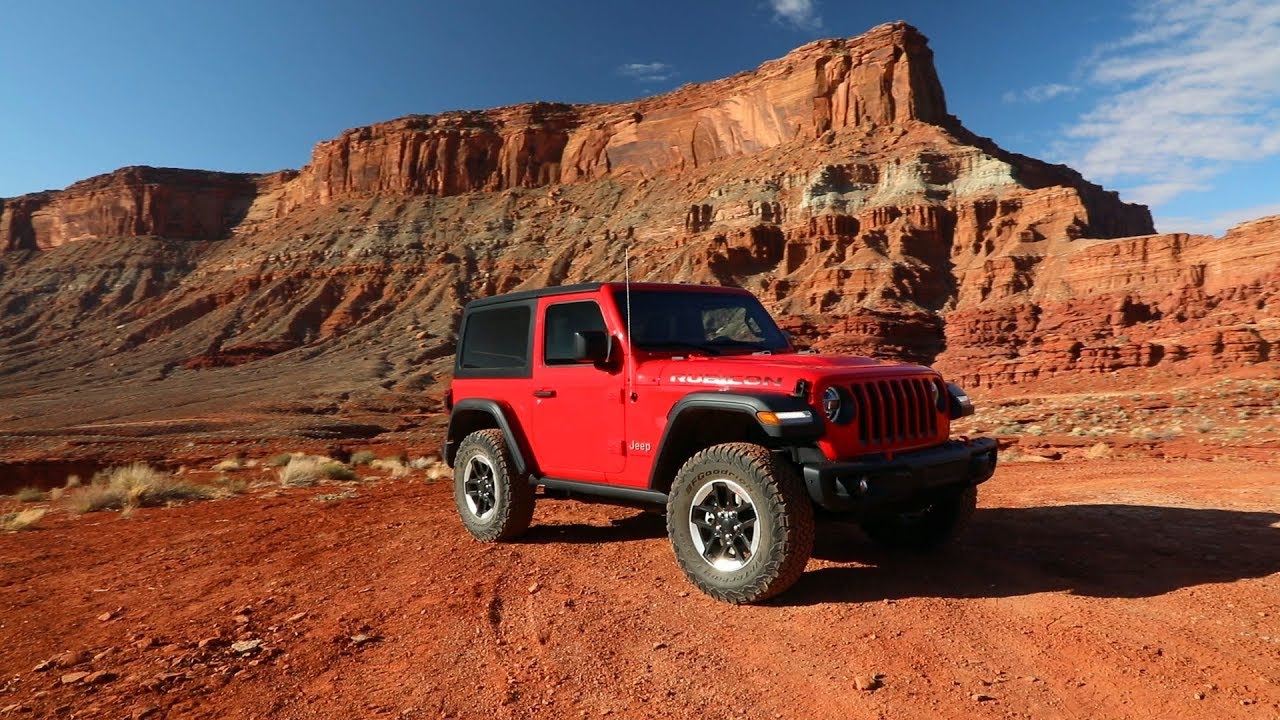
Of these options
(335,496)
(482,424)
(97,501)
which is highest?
(482,424)

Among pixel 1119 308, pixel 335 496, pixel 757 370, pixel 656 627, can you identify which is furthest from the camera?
pixel 1119 308

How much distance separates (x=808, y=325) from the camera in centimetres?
4347

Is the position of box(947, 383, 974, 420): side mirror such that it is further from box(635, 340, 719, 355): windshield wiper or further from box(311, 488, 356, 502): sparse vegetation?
box(311, 488, 356, 502): sparse vegetation

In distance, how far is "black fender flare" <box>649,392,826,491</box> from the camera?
4012mm

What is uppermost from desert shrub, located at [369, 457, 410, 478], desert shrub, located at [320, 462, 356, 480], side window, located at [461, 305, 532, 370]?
side window, located at [461, 305, 532, 370]

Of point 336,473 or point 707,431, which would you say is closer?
point 707,431

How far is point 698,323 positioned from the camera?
5.57 m

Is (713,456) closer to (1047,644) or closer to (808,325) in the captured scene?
(1047,644)

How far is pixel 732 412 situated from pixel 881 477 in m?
0.99

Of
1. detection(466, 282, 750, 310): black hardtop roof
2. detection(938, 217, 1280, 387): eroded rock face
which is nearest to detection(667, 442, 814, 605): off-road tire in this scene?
detection(466, 282, 750, 310): black hardtop roof

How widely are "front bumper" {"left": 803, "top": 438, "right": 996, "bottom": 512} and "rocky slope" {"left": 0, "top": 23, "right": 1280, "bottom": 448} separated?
32.3m

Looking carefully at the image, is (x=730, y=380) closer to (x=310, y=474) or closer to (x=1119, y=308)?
(x=310, y=474)

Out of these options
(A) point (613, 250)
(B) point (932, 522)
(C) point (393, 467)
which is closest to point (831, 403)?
(B) point (932, 522)

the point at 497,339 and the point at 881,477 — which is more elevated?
the point at 497,339
